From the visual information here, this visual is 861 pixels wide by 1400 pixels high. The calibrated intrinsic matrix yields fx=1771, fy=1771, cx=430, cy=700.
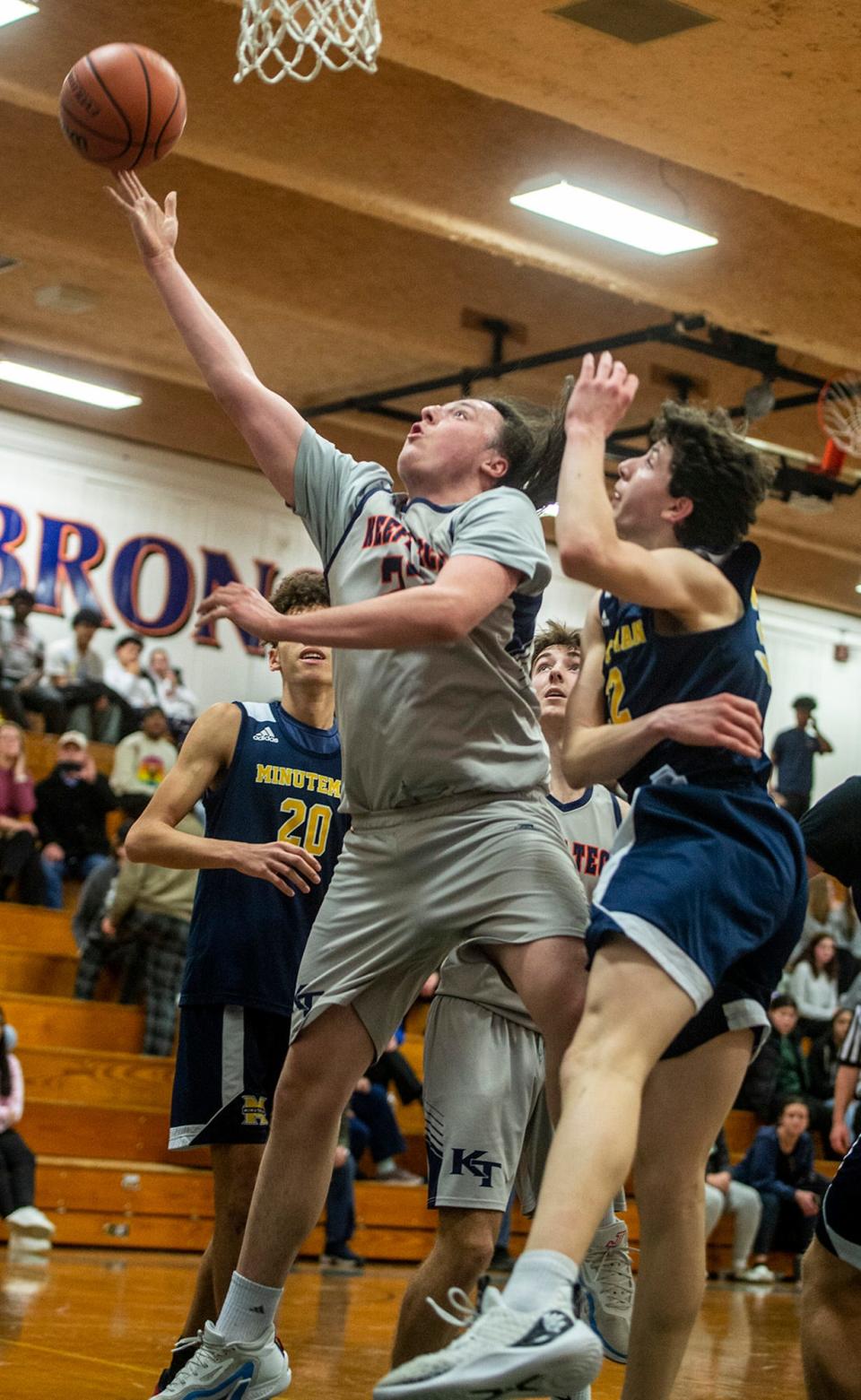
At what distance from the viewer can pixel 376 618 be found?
333cm

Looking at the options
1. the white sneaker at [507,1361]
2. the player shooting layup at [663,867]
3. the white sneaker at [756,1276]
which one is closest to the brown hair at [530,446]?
the player shooting layup at [663,867]

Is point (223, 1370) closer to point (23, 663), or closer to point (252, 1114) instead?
point (252, 1114)

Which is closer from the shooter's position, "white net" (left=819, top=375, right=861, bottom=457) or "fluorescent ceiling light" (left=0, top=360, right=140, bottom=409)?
"white net" (left=819, top=375, right=861, bottom=457)

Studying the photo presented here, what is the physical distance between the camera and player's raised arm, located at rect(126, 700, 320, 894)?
4262 millimetres

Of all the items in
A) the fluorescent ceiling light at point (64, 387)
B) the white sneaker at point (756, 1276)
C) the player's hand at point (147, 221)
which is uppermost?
the fluorescent ceiling light at point (64, 387)

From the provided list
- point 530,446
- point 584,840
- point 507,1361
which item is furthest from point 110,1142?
point 507,1361

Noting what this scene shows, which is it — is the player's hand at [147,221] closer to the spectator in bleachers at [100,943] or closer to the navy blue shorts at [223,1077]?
the navy blue shorts at [223,1077]

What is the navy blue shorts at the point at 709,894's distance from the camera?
123 inches

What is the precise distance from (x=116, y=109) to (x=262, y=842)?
1.87m

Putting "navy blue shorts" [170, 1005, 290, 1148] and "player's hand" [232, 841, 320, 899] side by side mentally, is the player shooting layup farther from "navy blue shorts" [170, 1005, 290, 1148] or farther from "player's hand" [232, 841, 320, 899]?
"navy blue shorts" [170, 1005, 290, 1148]

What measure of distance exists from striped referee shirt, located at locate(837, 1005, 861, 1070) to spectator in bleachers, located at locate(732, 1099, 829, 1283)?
7.06m

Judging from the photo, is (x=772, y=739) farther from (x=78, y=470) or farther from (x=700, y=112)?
(x=700, y=112)

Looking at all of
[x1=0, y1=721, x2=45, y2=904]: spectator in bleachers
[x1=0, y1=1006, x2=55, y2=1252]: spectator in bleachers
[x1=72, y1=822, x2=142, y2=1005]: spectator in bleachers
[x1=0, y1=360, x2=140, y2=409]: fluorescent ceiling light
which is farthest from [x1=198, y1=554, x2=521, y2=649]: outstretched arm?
[x1=0, y1=360, x2=140, y2=409]: fluorescent ceiling light

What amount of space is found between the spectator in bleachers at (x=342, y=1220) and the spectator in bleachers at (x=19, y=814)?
3761 mm
